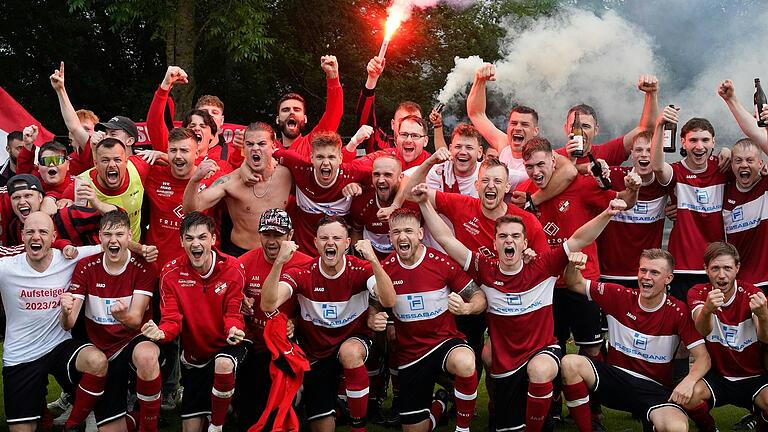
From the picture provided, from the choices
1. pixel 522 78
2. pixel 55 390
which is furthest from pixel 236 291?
pixel 522 78

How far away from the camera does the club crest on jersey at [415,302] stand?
743 centimetres

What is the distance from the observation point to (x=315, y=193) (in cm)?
836

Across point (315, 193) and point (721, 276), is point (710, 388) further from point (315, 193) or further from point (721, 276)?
point (315, 193)

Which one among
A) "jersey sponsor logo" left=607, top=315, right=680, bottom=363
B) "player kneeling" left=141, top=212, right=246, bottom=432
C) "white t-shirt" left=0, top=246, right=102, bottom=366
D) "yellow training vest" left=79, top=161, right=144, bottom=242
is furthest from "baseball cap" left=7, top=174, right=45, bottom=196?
"jersey sponsor logo" left=607, top=315, right=680, bottom=363

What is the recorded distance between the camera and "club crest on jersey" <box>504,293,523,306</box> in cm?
735

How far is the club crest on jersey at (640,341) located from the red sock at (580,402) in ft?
1.72

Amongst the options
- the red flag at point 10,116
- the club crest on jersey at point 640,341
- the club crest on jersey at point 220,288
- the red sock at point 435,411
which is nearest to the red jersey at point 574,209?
the club crest on jersey at point 640,341

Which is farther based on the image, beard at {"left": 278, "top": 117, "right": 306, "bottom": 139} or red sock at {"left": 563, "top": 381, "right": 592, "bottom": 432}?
beard at {"left": 278, "top": 117, "right": 306, "bottom": 139}

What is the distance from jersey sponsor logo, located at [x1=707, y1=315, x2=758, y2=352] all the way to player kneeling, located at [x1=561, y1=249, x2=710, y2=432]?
0.19 metres

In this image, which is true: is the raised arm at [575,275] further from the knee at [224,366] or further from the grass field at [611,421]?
the knee at [224,366]

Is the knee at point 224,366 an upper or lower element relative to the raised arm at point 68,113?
lower

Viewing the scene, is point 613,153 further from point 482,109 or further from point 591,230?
point 591,230

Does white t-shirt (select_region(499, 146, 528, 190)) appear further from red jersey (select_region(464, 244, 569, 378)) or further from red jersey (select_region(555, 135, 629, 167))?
red jersey (select_region(464, 244, 569, 378))

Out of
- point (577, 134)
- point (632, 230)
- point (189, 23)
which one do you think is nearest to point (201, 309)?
point (577, 134)
